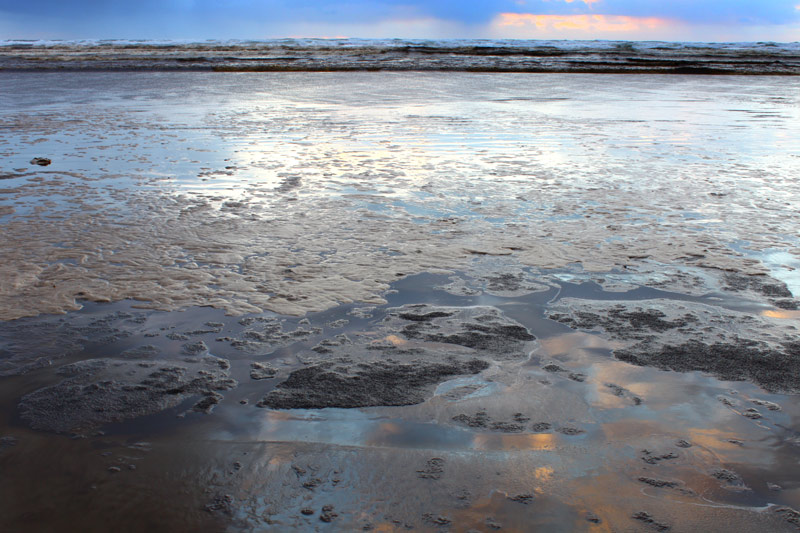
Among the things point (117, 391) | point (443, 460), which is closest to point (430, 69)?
point (117, 391)

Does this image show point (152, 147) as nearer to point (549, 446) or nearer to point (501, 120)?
point (501, 120)

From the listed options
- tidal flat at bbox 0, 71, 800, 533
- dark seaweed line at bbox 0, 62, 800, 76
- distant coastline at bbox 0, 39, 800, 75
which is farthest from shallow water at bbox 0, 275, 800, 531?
distant coastline at bbox 0, 39, 800, 75

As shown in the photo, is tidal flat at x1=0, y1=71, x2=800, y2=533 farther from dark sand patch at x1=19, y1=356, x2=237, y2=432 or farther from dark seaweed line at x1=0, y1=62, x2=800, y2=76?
dark seaweed line at x1=0, y1=62, x2=800, y2=76

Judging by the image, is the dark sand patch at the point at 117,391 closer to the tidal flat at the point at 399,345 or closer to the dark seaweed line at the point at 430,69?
the tidal flat at the point at 399,345

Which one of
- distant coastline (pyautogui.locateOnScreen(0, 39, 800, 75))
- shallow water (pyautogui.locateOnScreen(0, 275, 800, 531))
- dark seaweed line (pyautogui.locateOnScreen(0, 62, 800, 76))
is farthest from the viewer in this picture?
distant coastline (pyautogui.locateOnScreen(0, 39, 800, 75))

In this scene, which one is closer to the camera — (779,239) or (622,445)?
(622,445)

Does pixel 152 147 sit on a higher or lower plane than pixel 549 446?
higher

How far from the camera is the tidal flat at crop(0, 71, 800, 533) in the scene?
1929mm

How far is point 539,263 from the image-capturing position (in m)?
3.96

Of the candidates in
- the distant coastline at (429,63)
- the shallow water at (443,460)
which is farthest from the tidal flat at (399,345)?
the distant coastline at (429,63)

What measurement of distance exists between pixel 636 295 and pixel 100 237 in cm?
347

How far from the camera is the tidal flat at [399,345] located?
1.93 m

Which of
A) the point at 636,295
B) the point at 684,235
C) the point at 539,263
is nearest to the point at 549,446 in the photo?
the point at 636,295

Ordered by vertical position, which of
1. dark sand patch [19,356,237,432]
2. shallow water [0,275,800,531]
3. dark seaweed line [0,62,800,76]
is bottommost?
shallow water [0,275,800,531]
